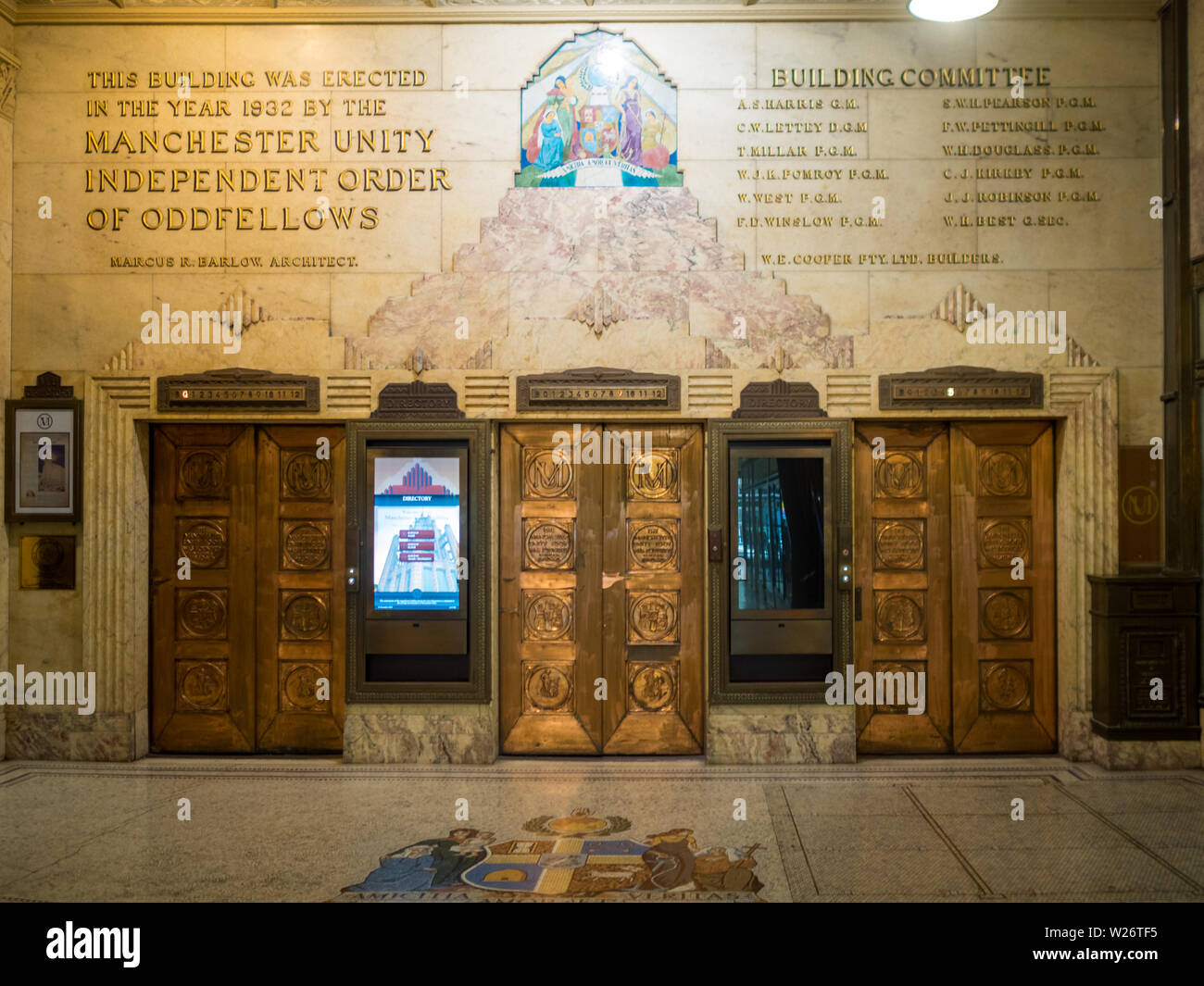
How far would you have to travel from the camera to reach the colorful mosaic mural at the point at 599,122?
6.73 m

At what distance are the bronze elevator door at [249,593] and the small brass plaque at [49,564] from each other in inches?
23.7

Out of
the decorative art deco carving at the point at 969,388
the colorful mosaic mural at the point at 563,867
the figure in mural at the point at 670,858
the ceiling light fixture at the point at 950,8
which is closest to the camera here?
the colorful mosaic mural at the point at 563,867

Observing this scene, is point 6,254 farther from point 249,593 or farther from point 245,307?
point 249,593

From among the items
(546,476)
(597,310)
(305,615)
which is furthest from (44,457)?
(597,310)

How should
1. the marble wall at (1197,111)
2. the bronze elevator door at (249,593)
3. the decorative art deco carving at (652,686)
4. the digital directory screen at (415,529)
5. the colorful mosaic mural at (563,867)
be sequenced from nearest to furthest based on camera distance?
the colorful mosaic mural at (563,867) < the marble wall at (1197,111) < the digital directory screen at (415,529) < the decorative art deco carving at (652,686) < the bronze elevator door at (249,593)

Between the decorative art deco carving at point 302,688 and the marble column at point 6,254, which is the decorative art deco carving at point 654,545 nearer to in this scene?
the decorative art deco carving at point 302,688

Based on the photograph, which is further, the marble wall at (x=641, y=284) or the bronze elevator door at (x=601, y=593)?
the bronze elevator door at (x=601, y=593)

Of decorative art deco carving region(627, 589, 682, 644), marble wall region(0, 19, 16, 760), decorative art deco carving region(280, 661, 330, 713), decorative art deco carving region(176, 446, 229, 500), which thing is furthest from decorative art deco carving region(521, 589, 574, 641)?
marble wall region(0, 19, 16, 760)

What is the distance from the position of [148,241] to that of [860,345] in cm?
558

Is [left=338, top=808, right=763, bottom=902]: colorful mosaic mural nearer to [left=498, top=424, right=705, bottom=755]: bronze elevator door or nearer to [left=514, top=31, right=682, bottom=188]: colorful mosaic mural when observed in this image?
[left=498, top=424, right=705, bottom=755]: bronze elevator door

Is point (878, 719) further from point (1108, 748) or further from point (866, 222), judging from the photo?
point (866, 222)

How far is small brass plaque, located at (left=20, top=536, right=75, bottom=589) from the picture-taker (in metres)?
6.85

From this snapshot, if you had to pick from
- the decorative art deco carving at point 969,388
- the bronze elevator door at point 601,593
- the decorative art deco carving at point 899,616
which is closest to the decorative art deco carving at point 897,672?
the decorative art deco carving at point 899,616

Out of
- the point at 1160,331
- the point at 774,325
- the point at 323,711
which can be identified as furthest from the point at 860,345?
the point at 323,711
